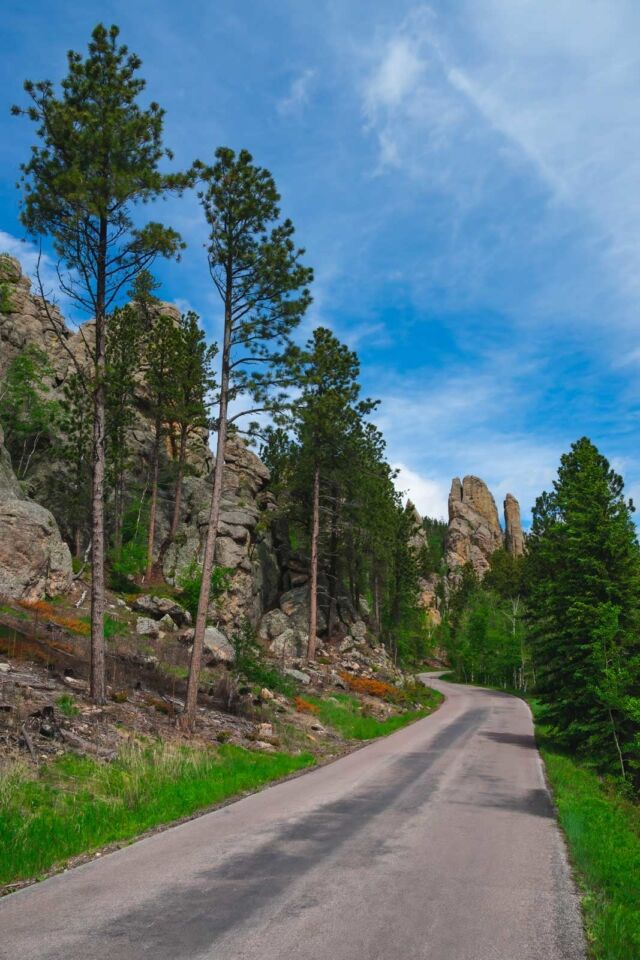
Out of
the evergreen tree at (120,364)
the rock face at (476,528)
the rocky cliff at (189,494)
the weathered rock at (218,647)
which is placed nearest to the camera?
the weathered rock at (218,647)

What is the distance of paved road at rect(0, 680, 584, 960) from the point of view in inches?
198

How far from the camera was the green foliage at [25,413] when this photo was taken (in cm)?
4278

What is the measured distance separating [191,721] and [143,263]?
1317 cm

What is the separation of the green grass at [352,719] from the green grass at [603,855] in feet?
25.1

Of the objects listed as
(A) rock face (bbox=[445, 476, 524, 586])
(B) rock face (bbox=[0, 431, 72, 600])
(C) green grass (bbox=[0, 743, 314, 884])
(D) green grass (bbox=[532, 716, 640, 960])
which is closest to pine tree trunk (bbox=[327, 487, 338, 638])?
(B) rock face (bbox=[0, 431, 72, 600])

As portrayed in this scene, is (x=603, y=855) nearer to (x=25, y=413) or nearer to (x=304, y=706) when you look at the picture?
(x=304, y=706)

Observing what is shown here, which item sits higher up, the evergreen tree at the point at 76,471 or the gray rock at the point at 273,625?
the evergreen tree at the point at 76,471

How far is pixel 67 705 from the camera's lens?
13352mm

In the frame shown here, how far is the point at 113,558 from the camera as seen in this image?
36.8 metres

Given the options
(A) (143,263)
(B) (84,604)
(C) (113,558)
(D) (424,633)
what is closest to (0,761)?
(A) (143,263)

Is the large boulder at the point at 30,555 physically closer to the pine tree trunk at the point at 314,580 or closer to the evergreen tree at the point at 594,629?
the pine tree trunk at the point at 314,580

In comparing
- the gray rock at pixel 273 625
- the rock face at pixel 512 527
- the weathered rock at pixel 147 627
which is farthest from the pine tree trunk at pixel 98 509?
the rock face at pixel 512 527

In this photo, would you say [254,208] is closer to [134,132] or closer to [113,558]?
[134,132]

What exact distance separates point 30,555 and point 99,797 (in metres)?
18.1
